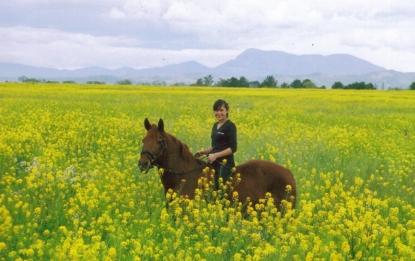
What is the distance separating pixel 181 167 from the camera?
22.3ft

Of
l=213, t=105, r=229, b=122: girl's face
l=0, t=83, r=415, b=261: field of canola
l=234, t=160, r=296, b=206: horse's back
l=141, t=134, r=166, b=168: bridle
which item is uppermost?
l=213, t=105, r=229, b=122: girl's face

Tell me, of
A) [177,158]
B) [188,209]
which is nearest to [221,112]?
[177,158]

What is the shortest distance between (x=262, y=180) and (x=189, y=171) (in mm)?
1023

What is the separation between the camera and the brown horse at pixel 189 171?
21.3 ft

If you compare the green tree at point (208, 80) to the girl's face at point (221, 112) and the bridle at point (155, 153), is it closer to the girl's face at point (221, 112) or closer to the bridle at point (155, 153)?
the girl's face at point (221, 112)

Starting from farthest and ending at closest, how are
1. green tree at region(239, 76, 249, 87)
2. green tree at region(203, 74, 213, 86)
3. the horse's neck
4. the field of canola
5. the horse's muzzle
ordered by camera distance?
1. green tree at region(203, 74, 213, 86)
2. green tree at region(239, 76, 249, 87)
3. the horse's neck
4. the horse's muzzle
5. the field of canola

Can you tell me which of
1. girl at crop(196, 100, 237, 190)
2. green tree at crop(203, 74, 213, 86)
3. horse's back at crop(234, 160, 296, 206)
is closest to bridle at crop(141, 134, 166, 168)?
girl at crop(196, 100, 237, 190)

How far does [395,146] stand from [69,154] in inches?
319

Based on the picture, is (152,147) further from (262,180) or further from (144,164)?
(262,180)

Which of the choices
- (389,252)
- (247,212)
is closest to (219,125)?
(247,212)

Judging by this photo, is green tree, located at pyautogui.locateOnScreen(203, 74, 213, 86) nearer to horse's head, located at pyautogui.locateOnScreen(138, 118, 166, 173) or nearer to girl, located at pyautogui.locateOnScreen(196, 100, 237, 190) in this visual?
girl, located at pyautogui.locateOnScreen(196, 100, 237, 190)

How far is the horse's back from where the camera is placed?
702 centimetres

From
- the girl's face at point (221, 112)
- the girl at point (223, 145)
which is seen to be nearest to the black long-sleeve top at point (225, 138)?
the girl at point (223, 145)

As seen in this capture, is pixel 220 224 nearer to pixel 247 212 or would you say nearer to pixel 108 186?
pixel 247 212
